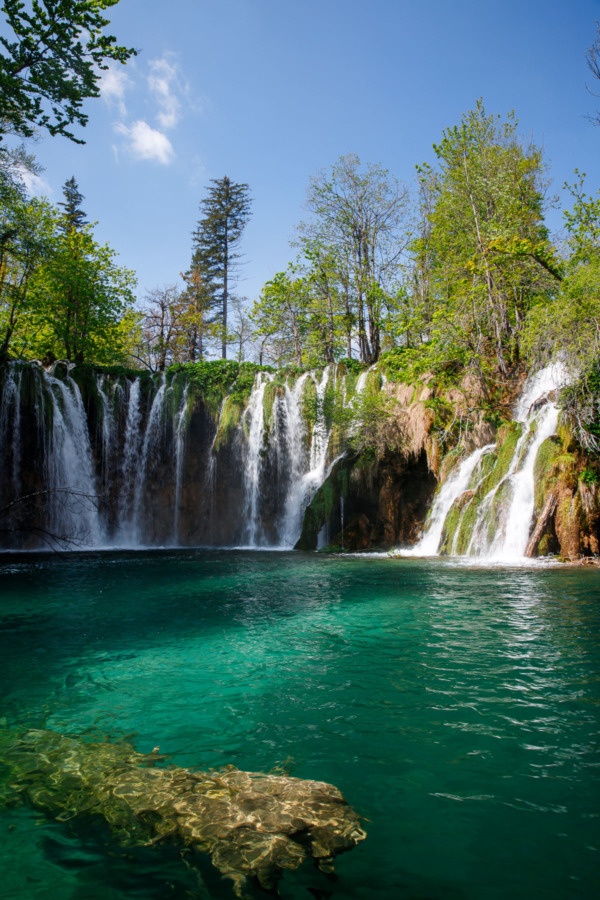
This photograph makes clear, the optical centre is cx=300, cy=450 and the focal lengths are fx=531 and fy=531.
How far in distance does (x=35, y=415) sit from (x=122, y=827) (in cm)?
2058

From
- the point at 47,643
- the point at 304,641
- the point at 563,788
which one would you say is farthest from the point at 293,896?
the point at 47,643

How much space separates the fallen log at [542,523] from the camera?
1234 centimetres

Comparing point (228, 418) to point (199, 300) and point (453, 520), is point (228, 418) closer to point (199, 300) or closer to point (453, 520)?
point (453, 520)

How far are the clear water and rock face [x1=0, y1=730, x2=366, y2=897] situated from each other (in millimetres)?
82

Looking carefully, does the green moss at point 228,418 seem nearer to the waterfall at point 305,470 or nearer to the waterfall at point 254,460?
the waterfall at point 254,460

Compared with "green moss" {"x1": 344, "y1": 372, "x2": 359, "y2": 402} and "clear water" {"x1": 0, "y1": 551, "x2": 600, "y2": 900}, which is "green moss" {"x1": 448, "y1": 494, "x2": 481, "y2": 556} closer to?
"clear water" {"x1": 0, "y1": 551, "x2": 600, "y2": 900}

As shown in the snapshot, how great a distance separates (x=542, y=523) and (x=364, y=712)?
984cm

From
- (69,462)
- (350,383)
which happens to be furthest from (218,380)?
(69,462)

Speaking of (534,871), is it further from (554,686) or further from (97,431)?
(97,431)

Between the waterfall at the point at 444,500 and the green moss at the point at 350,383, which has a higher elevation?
the green moss at the point at 350,383

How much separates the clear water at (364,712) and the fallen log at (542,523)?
3.13 meters

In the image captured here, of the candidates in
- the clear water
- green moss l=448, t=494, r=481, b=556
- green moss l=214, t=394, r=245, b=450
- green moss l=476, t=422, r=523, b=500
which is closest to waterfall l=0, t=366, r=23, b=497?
green moss l=214, t=394, r=245, b=450

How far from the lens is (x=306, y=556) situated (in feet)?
52.4

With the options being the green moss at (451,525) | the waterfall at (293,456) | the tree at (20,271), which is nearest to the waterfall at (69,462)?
the tree at (20,271)
